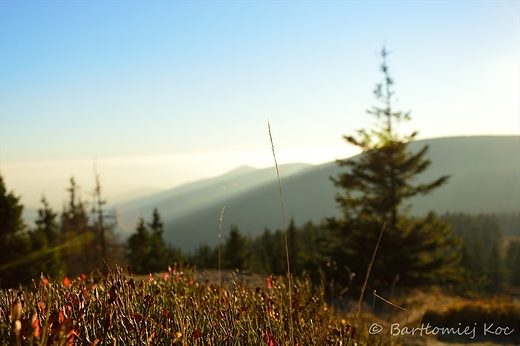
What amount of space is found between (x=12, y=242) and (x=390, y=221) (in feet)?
59.9

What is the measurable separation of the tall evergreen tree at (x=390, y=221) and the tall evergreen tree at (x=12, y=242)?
48.3 ft

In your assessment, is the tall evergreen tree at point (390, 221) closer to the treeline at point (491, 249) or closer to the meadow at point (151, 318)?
the meadow at point (151, 318)

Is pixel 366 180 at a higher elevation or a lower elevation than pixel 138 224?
higher

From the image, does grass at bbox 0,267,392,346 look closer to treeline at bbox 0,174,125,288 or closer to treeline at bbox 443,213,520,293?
treeline at bbox 0,174,125,288

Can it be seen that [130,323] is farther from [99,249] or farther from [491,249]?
[491,249]

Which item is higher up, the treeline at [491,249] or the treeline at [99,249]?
the treeline at [99,249]

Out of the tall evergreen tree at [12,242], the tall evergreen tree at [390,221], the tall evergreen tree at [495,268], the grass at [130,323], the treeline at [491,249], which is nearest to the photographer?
the grass at [130,323]

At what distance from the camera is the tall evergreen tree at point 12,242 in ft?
54.1

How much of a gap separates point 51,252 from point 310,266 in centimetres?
1285

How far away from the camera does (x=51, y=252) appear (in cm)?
1931

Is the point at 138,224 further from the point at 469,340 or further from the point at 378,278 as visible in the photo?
the point at 469,340

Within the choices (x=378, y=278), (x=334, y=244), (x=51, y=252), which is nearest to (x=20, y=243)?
(x=51, y=252)

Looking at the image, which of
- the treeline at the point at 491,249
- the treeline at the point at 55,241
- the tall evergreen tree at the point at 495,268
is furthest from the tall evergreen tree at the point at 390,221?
the tall evergreen tree at the point at 495,268

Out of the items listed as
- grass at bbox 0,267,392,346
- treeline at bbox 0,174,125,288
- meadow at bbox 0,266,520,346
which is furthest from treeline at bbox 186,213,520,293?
treeline at bbox 0,174,125,288
